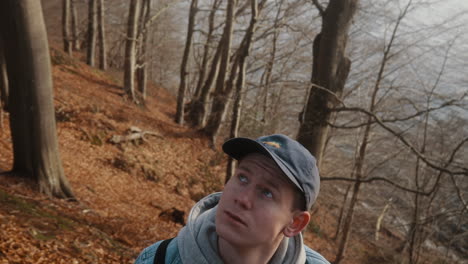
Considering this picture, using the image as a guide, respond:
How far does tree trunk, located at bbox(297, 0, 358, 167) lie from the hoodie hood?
351 cm

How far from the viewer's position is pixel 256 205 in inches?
60.1

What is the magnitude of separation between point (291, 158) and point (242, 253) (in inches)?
19.5

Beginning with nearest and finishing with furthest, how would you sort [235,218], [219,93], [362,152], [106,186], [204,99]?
[235,218] → [106,186] → [362,152] → [219,93] → [204,99]

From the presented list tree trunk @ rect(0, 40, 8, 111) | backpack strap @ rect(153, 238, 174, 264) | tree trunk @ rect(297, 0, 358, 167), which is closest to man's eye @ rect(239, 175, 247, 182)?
backpack strap @ rect(153, 238, 174, 264)

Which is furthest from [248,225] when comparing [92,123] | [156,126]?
[156,126]

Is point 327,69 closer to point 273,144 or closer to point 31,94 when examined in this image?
point 273,144

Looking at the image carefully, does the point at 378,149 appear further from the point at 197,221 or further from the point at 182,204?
the point at 197,221

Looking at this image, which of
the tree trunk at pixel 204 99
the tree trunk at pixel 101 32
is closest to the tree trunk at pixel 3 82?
the tree trunk at pixel 204 99

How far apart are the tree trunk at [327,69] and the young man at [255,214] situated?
3.56m

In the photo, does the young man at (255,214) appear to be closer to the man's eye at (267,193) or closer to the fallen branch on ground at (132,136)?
the man's eye at (267,193)

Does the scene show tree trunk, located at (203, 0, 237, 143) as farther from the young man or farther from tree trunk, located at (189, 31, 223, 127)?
the young man

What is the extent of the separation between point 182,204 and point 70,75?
8012 mm

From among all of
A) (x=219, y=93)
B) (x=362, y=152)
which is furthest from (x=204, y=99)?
(x=362, y=152)

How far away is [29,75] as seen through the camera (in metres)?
5.32
